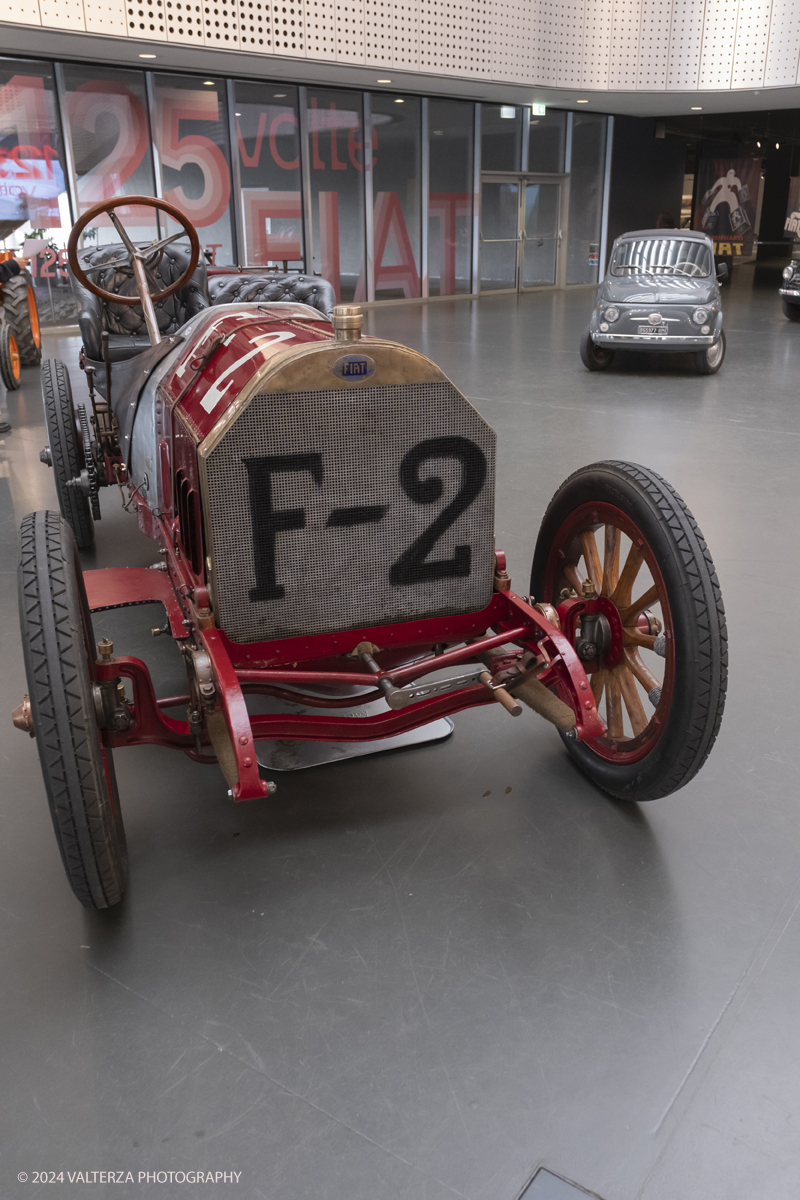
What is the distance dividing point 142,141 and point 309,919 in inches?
546

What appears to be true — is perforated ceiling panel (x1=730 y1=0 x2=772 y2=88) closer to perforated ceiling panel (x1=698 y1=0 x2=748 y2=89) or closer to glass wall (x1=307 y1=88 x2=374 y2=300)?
perforated ceiling panel (x1=698 y1=0 x2=748 y2=89)

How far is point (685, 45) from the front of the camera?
1518cm

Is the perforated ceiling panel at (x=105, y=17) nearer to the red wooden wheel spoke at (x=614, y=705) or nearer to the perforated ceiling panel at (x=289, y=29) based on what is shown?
the perforated ceiling panel at (x=289, y=29)

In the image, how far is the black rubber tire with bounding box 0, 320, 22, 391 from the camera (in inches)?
302

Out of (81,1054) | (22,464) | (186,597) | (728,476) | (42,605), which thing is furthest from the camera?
(22,464)

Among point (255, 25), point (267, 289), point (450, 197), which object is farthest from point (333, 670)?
point (450, 197)

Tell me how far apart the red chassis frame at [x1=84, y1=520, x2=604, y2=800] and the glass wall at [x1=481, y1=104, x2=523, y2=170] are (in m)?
17.0

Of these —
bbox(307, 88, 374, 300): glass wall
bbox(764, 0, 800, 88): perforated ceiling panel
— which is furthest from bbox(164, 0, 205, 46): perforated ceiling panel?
bbox(764, 0, 800, 88): perforated ceiling panel

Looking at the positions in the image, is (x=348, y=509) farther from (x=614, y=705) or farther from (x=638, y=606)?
(x=614, y=705)

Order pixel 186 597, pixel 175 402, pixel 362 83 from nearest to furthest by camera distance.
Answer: pixel 186 597
pixel 175 402
pixel 362 83

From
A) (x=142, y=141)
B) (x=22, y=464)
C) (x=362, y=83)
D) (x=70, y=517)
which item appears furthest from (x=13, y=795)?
(x=362, y=83)

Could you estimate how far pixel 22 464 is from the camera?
19.3ft

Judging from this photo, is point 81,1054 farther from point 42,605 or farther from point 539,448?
point 539,448

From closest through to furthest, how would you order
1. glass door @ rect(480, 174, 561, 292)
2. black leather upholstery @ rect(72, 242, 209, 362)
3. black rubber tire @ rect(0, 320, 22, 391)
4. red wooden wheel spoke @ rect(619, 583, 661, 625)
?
red wooden wheel spoke @ rect(619, 583, 661, 625) < black leather upholstery @ rect(72, 242, 209, 362) < black rubber tire @ rect(0, 320, 22, 391) < glass door @ rect(480, 174, 561, 292)
